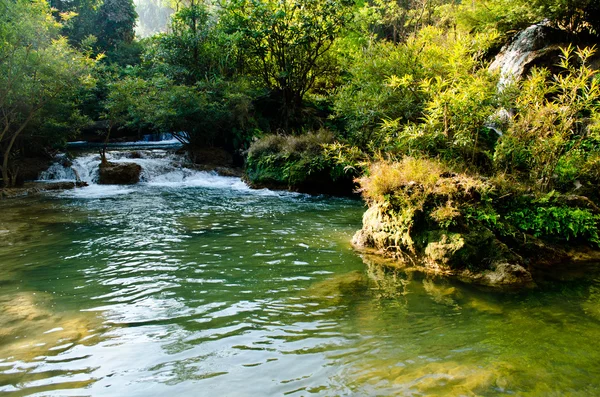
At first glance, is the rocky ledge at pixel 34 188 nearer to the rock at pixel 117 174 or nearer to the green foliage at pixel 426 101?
the rock at pixel 117 174

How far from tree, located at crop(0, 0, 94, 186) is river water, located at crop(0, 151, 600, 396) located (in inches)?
305

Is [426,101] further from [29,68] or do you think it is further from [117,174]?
[117,174]

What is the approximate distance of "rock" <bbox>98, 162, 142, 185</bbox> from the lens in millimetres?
17391

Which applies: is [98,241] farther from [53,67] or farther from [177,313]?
[53,67]

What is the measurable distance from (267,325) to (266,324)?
0.09ft

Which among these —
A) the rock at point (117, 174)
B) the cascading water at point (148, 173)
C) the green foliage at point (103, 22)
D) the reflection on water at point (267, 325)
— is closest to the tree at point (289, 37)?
the cascading water at point (148, 173)

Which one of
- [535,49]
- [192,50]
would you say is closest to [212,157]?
[192,50]

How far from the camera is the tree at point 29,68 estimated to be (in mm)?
12750

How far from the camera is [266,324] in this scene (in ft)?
14.5

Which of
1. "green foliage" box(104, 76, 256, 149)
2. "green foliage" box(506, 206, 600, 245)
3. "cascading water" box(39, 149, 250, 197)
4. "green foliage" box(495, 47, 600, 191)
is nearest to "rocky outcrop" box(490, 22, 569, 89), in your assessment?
"green foliage" box(495, 47, 600, 191)

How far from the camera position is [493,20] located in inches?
571

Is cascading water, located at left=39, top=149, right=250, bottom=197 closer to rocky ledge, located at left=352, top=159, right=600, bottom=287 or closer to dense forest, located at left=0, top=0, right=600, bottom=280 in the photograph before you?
dense forest, located at left=0, top=0, right=600, bottom=280

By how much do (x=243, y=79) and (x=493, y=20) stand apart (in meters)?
12.1

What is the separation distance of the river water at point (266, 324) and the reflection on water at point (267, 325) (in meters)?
0.02
